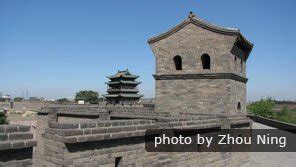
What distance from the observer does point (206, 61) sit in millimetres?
16250

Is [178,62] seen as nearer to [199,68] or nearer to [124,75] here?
[199,68]

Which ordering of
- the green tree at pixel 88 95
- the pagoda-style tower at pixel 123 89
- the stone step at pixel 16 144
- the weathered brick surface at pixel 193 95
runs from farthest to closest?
1. the green tree at pixel 88 95
2. the pagoda-style tower at pixel 123 89
3. the weathered brick surface at pixel 193 95
4. the stone step at pixel 16 144

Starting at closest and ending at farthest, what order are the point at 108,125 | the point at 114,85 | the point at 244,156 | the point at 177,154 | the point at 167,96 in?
1. the point at 108,125
2. the point at 177,154
3. the point at 244,156
4. the point at 167,96
5. the point at 114,85

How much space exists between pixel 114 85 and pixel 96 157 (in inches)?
1918

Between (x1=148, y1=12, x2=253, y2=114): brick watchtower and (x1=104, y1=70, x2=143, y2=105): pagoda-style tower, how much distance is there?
35.8 m

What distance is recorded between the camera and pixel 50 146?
6.71m

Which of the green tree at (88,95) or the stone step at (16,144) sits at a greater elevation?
the green tree at (88,95)

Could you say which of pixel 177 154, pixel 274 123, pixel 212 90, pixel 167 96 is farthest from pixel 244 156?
pixel 274 123

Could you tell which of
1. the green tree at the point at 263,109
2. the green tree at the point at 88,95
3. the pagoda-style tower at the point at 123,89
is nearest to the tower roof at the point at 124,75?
the pagoda-style tower at the point at 123,89

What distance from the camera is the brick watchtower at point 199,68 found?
1522 cm

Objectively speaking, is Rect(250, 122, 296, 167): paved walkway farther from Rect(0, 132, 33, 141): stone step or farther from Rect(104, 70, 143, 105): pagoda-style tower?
Rect(104, 70, 143, 105): pagoda-style tower

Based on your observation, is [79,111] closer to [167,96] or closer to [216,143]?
[167,96]

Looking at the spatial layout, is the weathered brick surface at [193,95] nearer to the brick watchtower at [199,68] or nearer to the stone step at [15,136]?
the brick watchtower at [199,68]

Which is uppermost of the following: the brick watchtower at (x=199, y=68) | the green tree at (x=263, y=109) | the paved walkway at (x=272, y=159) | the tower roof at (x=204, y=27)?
the tower roof at (x=204, y=27)
